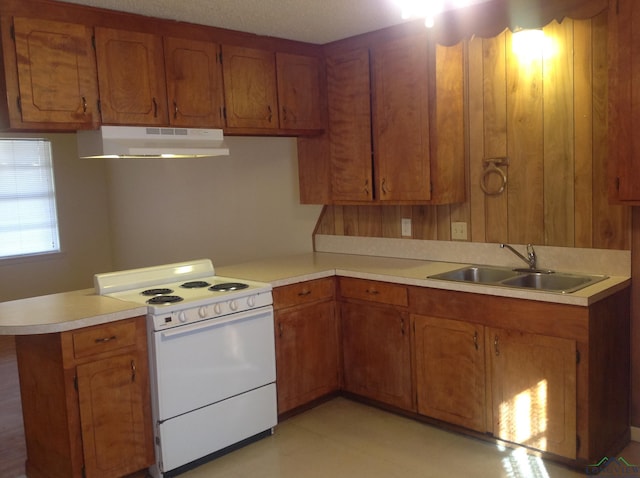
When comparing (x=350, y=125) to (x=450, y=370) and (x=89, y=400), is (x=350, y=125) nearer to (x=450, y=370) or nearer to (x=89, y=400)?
(x=450, y=370)

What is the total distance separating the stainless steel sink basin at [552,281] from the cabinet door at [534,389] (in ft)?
1.05

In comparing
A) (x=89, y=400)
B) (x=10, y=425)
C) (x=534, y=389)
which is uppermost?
(x=89, y=400)

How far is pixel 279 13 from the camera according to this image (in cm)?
321

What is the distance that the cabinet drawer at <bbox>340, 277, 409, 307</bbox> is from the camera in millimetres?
3334

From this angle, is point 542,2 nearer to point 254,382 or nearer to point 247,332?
point 247,332

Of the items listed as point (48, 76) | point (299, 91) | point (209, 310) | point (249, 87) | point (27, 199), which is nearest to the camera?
point (48, 76)

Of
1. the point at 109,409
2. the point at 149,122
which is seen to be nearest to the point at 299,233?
the point at 149,122

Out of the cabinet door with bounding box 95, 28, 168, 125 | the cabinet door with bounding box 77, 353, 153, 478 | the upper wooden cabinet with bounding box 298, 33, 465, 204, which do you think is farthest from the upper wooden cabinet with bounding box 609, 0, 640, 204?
the cabinet door with bounding box 77, 353, 153, 478

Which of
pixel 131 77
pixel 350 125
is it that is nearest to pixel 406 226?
pixel 350 125

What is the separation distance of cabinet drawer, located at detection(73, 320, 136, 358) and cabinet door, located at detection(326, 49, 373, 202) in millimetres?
1756

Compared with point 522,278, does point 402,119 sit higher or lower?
higher

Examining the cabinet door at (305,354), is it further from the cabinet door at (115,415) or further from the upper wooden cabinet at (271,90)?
the upper wooden cabinet at (271,90)

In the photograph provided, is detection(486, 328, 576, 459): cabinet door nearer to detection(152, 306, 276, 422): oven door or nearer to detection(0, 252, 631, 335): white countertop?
detection(0, 252, 631, 335): white countertop

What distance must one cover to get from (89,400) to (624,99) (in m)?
2.72
